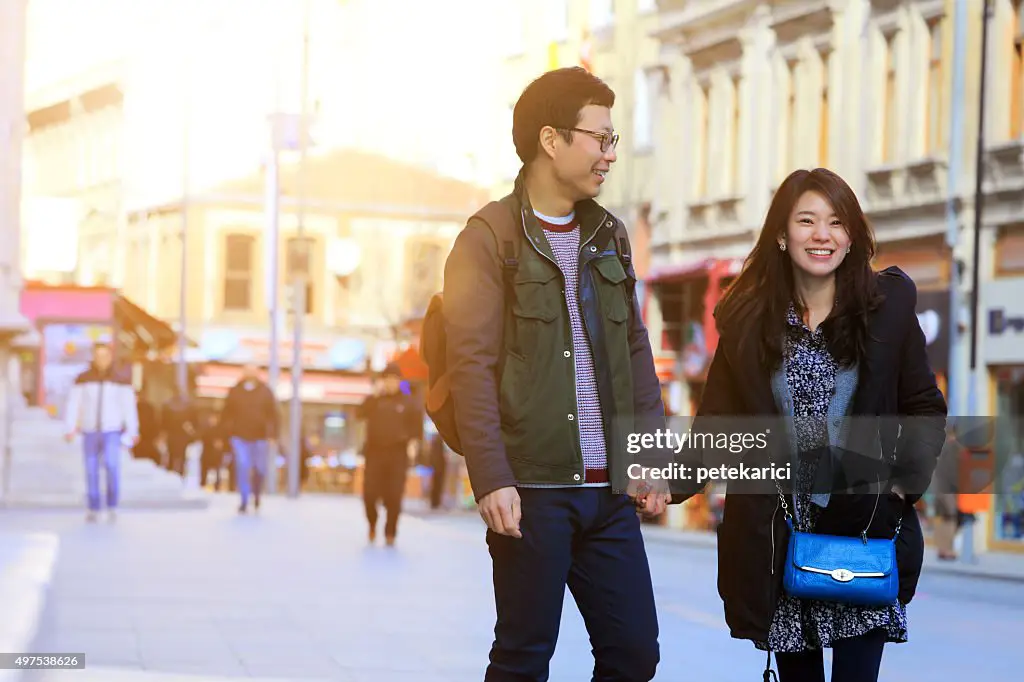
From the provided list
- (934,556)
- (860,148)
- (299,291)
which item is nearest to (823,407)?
(934,556)

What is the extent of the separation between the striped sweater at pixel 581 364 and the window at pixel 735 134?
103 feet

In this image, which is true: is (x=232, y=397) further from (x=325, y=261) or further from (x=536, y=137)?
(x=325, y=261)

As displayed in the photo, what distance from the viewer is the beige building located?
133ft

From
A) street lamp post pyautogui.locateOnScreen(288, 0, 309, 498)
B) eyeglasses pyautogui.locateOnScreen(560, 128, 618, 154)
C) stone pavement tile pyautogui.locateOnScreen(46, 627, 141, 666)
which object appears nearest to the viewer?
eyeglasses pyautogui.locateOnScreen(560, 128, 618, 154)

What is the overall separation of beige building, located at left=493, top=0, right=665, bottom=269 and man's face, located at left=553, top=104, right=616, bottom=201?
3290 cm

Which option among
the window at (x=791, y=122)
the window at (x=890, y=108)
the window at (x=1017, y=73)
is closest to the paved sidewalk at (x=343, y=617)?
the window at (x=1017, y=73)

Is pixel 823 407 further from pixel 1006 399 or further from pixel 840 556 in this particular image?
pixel 1006 399

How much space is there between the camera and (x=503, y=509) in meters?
5.06

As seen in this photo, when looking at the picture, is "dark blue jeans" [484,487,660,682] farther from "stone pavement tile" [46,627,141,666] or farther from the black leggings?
"stone pavement tile" [46,627,141,666]

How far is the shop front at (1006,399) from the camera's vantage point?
26406 millimetres

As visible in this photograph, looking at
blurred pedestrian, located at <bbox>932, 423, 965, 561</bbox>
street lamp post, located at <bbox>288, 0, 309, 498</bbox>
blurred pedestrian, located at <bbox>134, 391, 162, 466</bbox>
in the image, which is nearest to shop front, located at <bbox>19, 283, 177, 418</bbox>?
blurred pedestrian, located at <bbox>134, 391, 162, 466</bbox>

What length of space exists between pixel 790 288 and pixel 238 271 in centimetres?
5773

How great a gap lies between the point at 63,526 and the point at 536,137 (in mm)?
16535

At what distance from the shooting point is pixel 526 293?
5.25 m
